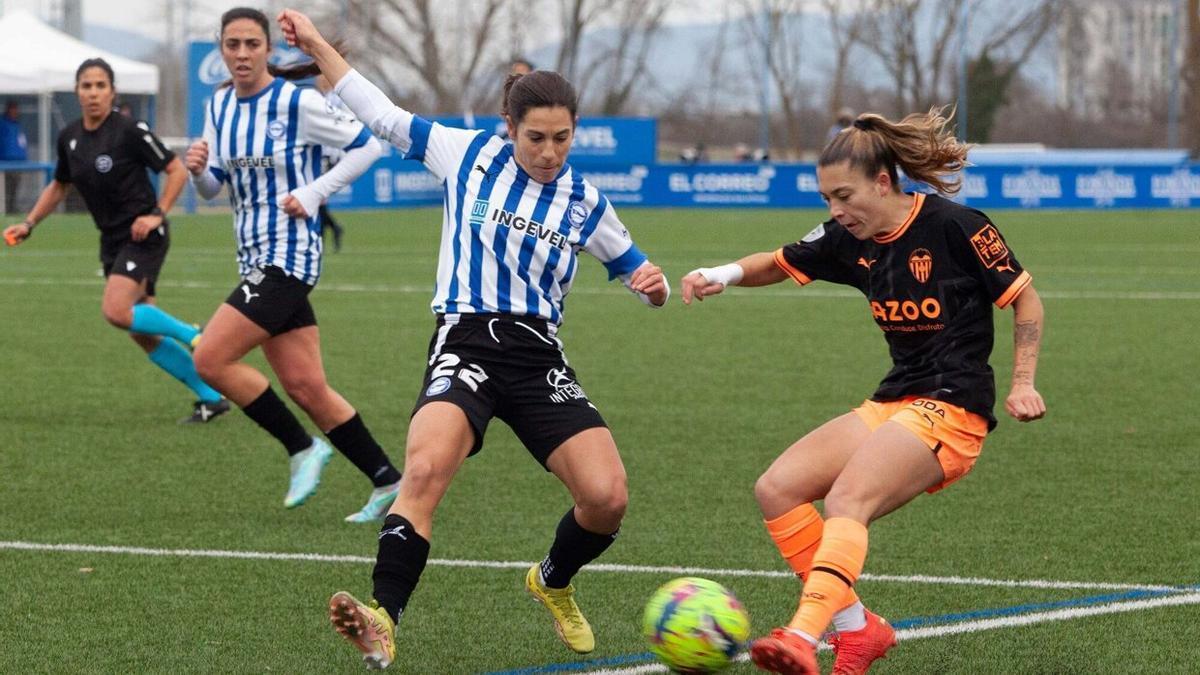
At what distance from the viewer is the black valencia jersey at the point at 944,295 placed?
4.95 m

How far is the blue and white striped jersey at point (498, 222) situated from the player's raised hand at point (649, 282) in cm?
10

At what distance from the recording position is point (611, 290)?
18875mm

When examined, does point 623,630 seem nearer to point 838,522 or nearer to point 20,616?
point 838,522

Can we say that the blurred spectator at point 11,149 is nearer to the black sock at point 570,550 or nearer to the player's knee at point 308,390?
the player's knee at point 308,390

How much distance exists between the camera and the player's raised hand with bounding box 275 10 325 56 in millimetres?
5477

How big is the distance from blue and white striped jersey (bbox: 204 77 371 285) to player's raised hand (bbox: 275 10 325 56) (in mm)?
2038

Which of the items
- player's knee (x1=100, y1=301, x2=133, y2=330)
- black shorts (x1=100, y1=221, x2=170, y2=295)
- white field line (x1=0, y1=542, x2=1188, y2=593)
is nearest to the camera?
white field line (x1=0, y1=542, x2=1188, y2=593)

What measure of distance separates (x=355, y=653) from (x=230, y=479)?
10.3ft

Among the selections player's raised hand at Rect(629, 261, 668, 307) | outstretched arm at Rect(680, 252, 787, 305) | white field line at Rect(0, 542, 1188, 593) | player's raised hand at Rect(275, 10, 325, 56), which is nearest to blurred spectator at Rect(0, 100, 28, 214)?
white field line at Rect(0, 542, 1188, 593)

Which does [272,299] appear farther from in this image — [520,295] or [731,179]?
[731,179]

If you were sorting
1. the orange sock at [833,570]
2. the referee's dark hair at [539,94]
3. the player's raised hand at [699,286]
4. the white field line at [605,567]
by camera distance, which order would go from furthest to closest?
1. the white field line at [605,567]
2. the player's raised hand at [699,286]
3. the referee's dark hair at [539,94]
4. the orange sock at [833,570]

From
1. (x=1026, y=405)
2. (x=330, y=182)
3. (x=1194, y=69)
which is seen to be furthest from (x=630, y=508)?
(x=1194, y=69)

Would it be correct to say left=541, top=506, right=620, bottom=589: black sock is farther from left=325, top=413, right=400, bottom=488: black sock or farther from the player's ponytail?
left=325, top=413, right=400, bottom=488: black sock

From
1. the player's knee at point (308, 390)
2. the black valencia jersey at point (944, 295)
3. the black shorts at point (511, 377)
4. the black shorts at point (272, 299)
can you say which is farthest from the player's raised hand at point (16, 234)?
the black valencia jersey at point (944, 295)
